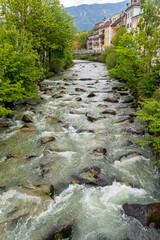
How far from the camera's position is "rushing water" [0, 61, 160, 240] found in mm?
5273

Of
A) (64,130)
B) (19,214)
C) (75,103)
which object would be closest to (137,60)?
(75,103)

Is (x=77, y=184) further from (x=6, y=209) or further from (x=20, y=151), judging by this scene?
(x=20, y=151)

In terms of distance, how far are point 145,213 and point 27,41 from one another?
60.8ft

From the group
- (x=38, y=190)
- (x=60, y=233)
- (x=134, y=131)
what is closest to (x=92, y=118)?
(x=134, y=131)

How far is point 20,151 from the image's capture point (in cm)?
905

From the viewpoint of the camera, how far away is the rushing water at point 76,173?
5273 mm

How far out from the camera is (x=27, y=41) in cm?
1916

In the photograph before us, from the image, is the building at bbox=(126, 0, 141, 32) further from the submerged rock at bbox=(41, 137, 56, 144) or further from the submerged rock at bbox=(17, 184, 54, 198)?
the submerged rock at bbox=(17, 184, 54, 198)

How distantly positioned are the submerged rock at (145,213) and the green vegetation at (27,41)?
7110 mm

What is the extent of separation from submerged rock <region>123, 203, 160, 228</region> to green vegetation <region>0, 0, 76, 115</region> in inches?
280

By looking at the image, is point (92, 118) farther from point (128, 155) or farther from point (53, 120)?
point (128, 155)

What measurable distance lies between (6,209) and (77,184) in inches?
94.0

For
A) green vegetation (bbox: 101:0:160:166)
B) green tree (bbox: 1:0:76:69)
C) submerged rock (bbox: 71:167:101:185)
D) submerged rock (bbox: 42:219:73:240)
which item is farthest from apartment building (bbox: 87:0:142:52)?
submerged rock (bbox: 42:219:73:240)

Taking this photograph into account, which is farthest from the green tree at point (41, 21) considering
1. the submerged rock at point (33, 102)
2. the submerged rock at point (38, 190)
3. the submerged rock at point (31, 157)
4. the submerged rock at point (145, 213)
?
the submerged rock at point (145, 213)
